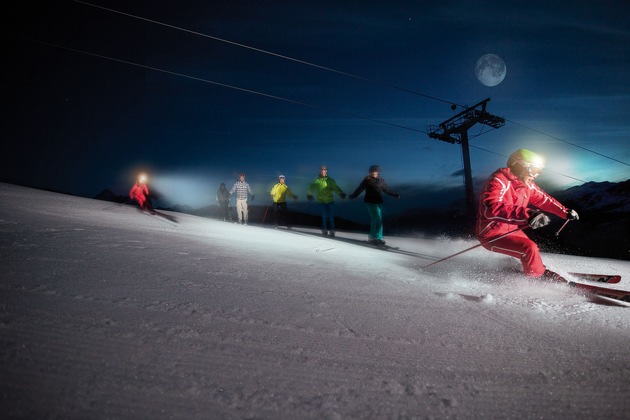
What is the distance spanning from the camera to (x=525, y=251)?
3463mm

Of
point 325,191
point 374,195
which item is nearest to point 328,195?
point 325,191

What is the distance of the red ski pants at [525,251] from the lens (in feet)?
11.2

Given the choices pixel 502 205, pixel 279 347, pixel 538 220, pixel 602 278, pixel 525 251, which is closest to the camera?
pixel 279 347

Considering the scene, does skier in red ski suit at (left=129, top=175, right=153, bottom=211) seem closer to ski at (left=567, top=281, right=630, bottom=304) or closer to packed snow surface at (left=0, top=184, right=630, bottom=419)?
packed snow surface at (left=0, top=184, right=630, bottom=419)

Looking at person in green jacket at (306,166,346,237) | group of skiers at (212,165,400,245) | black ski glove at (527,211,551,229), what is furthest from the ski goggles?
person in green jacket at (306,166,346,237)

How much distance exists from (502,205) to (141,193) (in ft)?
32.0

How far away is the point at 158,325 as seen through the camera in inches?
55.9

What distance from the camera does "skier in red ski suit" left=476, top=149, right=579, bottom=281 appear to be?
3432 mm

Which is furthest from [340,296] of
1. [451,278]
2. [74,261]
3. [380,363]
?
[74,261]

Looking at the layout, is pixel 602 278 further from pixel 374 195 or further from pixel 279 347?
pixel 279 347

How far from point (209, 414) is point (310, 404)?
34cm

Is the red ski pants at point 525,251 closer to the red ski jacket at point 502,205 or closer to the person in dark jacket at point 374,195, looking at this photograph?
the red ski jacket at point 502,205

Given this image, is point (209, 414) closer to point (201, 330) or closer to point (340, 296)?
point (201, 330)

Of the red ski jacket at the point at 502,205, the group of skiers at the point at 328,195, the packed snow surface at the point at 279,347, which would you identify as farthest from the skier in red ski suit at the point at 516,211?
the group of skiers at the point at 328,195
